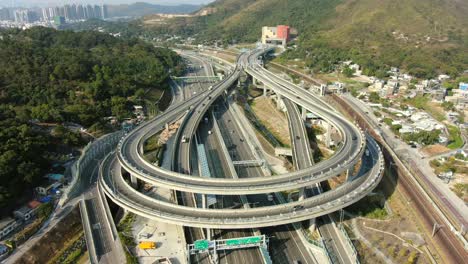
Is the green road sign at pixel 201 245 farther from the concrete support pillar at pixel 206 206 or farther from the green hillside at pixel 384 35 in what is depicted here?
the green hillside at pixel 384 35

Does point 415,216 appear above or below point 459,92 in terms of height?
below

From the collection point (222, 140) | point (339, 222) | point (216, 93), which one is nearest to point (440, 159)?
point (339, 222)

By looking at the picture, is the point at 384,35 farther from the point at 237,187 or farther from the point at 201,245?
the point at 201,245

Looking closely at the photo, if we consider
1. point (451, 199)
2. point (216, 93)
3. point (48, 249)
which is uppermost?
point (216, 93)

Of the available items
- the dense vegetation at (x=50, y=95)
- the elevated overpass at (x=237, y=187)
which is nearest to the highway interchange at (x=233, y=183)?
the elevated overpass at (x=237, y=187)

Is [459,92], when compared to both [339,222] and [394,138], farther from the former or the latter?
[339,222]

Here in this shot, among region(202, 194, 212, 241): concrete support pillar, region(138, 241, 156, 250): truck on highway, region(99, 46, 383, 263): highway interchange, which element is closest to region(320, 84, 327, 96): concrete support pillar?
region(99, 46, 383, 263): highway interchange

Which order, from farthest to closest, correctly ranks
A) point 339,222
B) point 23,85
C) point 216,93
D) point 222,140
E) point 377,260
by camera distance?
point 216,93
point 23,85
point 222,140
point 339,222
point 377,260
